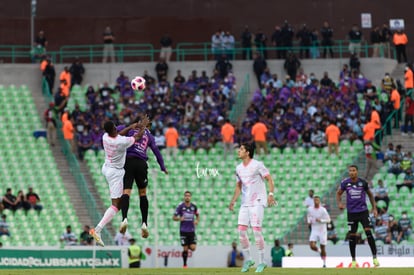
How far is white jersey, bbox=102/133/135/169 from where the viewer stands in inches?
1025

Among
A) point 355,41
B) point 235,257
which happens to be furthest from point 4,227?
point 355,41

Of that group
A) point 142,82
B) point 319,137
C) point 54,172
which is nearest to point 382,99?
point 319,137

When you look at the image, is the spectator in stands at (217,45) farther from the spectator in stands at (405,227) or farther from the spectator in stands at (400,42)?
the spectator in stands at (405,227)

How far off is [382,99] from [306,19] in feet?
27.9

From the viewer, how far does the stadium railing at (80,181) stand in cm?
4582

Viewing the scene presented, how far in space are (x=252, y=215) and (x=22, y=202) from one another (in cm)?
2104

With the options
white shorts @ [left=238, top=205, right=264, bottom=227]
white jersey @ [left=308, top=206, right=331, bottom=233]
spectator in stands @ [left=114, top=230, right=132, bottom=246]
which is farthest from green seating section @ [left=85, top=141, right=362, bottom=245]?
white shorts @ [left=238, top=205, right=264, bottom=227]

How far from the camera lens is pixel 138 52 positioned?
56.9 meters

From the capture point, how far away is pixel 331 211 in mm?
46250

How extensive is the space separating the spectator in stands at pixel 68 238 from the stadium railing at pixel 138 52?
41.4 ft


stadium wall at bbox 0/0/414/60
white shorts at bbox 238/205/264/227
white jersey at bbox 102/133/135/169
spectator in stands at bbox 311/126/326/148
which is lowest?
white shorts at bbox 238/205/264/227

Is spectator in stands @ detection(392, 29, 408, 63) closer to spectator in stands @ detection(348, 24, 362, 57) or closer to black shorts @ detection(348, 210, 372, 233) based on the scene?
spectator in stands @ detection(348, 24, 362, 57)

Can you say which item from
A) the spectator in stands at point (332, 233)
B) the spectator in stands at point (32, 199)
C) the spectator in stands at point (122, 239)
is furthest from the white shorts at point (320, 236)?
the spectator in stands at point (32, 199)

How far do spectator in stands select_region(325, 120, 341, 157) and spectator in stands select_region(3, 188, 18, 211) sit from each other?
12150mm
